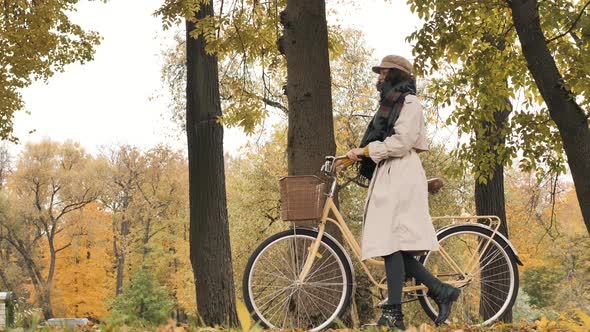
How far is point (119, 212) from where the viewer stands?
45.8 m

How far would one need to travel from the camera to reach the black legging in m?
5.84

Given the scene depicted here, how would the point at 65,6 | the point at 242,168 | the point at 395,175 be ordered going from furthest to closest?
the point at 242,168 < the point at 65,6 < the point at 395,175

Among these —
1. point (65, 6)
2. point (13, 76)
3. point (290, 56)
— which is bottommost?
point (290, 56)

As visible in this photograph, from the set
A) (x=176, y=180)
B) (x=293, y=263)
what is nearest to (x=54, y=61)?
(x=293, y=263)

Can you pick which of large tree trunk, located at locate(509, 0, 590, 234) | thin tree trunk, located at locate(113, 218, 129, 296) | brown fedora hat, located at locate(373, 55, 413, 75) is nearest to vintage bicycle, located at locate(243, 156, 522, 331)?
brown fedora hat, located at locate(373, 55, 413, 75)

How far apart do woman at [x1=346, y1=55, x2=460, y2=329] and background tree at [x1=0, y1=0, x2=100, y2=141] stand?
1209 centimetres

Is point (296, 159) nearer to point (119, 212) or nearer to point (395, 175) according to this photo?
point (395, 175)

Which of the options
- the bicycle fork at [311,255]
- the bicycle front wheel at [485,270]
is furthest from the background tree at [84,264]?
the bicycle fork at [311,255]

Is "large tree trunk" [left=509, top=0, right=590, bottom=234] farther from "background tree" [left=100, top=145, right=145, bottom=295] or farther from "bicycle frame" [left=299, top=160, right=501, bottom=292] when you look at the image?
"background tree" [left=100, top=145, right=145, bottom=295]

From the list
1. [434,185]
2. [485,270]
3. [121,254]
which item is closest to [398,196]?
[434,185]

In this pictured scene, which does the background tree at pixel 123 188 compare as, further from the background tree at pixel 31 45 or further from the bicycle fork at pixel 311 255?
the bicycle fork at pixel 311 255

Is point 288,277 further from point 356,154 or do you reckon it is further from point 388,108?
point 388,108

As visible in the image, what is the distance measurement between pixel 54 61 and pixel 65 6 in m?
1.20

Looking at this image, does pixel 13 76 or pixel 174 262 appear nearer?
pixel 13 76
